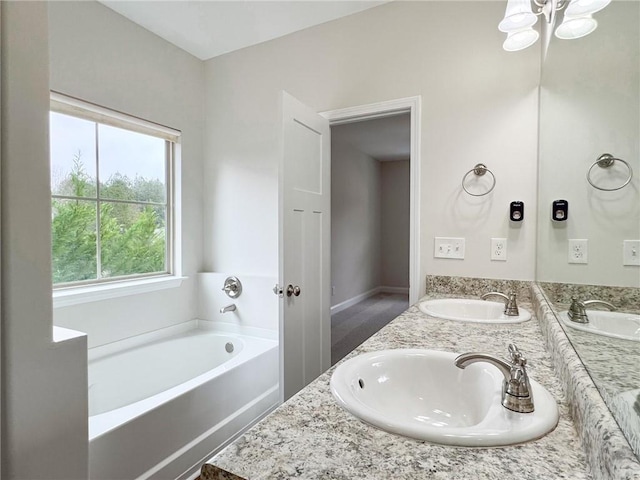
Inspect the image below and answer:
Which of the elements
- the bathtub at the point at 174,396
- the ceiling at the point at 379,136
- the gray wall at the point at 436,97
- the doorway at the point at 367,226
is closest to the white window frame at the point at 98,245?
the bathtub at the point at 174,396

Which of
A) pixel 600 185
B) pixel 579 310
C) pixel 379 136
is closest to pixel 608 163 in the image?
pixel 600 185

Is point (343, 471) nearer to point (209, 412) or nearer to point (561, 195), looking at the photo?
point (561, 195)

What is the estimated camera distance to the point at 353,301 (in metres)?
5.38

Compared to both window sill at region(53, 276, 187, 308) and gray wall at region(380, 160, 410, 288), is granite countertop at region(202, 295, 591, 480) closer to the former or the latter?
window sill at region(53, 276, 187, 308)

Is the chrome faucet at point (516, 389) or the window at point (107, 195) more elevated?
the window at point (107, 195)

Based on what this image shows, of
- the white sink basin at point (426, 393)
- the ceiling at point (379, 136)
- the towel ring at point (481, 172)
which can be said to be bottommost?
the white sink basin at point (426, 393)

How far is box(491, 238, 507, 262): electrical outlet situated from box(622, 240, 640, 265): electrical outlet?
1017mm

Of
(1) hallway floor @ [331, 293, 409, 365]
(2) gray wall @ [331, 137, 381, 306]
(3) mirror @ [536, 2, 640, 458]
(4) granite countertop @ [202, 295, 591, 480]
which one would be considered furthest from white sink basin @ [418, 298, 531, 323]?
(2) gray wall @ [331, 137, 381, 306]

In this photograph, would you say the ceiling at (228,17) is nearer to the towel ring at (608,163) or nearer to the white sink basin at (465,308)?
the towel ring at (608,163)

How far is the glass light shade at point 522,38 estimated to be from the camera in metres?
1.54

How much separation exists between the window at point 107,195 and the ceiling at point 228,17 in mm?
697

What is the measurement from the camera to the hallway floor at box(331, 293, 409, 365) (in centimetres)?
353

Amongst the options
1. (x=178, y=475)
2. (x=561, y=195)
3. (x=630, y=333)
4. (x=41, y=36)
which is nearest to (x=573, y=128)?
Answer: (x=561, y=195)

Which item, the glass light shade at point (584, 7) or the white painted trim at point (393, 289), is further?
the white painted trim at point (393, 289)
